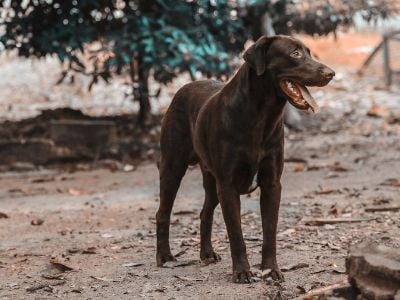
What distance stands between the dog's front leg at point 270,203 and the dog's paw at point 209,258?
1.90ft

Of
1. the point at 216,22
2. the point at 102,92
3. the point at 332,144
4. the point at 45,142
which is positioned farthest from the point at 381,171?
the point at 102,92

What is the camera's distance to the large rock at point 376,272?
11.8ft

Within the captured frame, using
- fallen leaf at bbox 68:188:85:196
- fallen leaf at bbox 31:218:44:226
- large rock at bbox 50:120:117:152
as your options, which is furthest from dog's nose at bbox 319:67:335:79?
large rock at bbox 50:120:117:152

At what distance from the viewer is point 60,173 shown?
10328mm

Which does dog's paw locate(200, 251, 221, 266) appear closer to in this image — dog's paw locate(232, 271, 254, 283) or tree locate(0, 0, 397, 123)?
dog's paw locate(232, 271, 254, 283)

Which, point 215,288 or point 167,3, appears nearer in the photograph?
point 215,288

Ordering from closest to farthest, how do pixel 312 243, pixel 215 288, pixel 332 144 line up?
pixel 215 288, pixel 312 243, pixel 332 144

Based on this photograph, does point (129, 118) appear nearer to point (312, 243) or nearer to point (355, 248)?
point (312, 243)

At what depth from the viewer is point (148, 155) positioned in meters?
11.0

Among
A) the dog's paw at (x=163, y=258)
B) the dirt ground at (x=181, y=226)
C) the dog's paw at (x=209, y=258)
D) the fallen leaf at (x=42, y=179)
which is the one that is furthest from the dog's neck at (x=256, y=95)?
the fallen leaf at (x=42, y=179)

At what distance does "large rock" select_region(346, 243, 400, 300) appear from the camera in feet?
11.8

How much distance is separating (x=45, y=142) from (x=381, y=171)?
4.52 meters

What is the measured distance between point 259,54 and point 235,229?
3.41 ft

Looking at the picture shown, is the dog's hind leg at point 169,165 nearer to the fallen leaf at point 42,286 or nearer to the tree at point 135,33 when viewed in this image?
the fallen leaf at point 42,286
